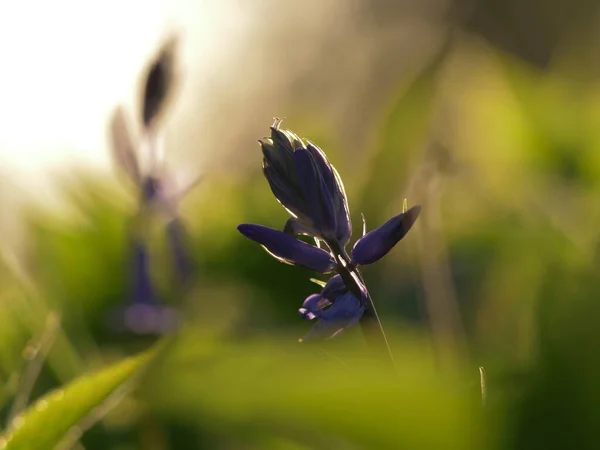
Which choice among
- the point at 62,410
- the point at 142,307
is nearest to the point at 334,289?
the point at 62,410

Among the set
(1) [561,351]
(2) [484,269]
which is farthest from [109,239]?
(1) [561,351]

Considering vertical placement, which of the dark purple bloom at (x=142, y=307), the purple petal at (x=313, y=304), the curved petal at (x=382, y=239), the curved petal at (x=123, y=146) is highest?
the curved petal at (x=123, y=146)

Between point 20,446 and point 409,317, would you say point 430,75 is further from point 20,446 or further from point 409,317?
point 20,446

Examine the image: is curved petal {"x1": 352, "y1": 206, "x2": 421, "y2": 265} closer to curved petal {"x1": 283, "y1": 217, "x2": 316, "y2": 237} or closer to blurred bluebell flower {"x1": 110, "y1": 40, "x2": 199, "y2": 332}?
curved petal {"x1": 283, "y1": 217, "x2": 316, "y2": 237}

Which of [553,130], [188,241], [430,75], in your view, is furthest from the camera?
[553,130]

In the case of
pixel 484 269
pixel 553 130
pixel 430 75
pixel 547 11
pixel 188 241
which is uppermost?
pixel 430 75

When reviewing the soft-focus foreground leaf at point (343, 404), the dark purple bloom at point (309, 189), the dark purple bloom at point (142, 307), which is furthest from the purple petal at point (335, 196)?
the dark purple bloom at point (142, 307)

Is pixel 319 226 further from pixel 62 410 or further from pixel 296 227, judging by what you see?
pixel 62 410

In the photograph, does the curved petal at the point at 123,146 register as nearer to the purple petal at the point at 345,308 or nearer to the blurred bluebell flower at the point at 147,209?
the blurred bluebell flower at the point at 147,209
